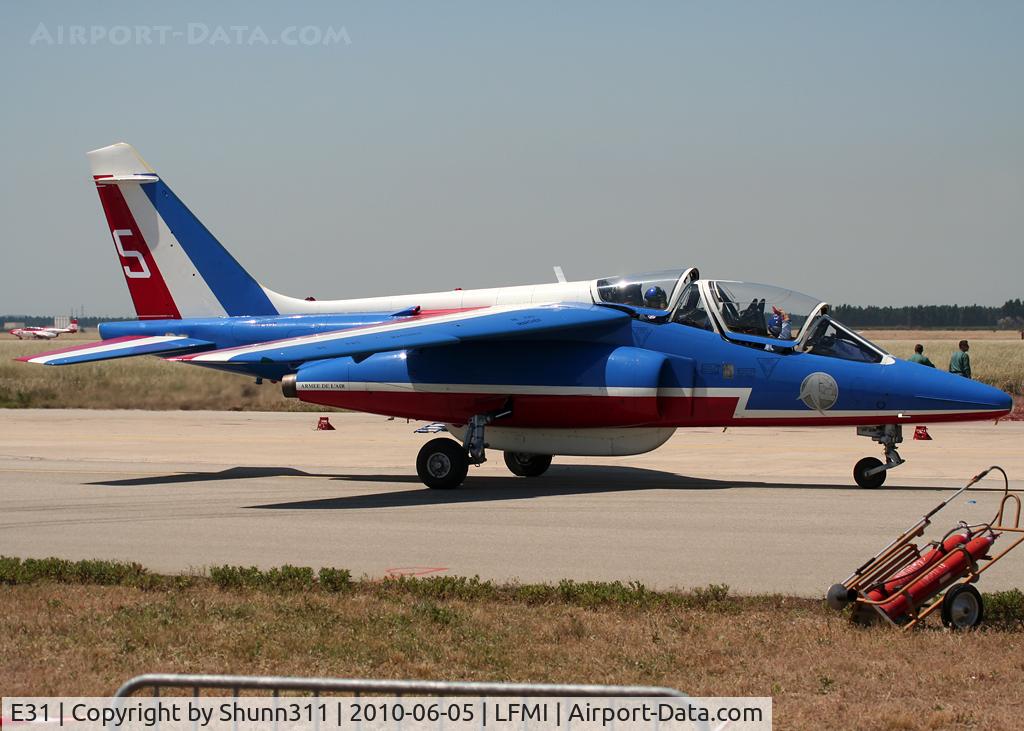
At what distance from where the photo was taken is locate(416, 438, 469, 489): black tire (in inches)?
625

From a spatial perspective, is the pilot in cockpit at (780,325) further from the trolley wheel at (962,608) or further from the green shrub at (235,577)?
the green shrub at (235,577)

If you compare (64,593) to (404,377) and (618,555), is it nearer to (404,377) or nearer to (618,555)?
(618,555)

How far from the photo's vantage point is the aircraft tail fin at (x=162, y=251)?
19.1 metres

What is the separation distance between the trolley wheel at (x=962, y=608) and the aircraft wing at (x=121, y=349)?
1326cm

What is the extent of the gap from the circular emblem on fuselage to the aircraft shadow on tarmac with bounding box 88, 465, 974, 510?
1.21 meters

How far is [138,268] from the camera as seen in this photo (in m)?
19.3

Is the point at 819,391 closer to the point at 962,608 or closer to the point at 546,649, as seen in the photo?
the point at 962,608

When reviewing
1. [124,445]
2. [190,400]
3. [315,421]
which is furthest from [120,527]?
[190,400]

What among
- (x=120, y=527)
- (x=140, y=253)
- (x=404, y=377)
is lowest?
(x=120, y=527)

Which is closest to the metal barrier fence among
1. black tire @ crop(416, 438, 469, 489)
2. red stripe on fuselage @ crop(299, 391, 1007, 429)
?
red stripe on fuselage @ crop(299, 391, 1007, 429)

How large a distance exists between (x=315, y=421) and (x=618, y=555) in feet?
61.9

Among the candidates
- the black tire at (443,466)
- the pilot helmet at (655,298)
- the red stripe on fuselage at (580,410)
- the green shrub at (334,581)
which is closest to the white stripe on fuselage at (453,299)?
the pilot helmet at (655,298)

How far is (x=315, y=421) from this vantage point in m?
28.4

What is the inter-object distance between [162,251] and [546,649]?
14100mm
